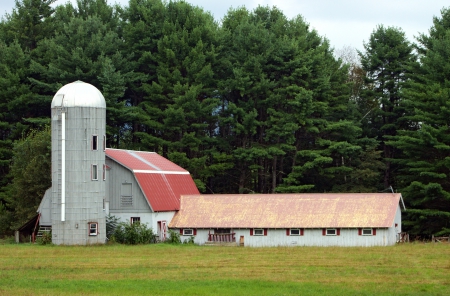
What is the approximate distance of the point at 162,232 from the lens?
176 ft

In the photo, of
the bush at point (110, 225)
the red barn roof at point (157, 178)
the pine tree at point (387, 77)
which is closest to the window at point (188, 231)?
the red barn roof at point (157, 178)

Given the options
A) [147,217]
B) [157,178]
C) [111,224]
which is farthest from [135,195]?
[157,178]

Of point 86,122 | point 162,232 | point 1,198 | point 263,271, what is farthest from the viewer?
point 1,198

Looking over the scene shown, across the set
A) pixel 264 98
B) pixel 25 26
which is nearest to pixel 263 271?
pixel 264 98

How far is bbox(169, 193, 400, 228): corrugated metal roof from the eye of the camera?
5056 cm

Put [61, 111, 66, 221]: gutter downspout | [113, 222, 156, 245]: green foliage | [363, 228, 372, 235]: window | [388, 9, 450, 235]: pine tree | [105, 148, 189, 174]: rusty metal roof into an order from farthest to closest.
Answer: [388, 9, 450, 235]: pine tree
[105, 148, 189, 174]: rusty metal roof
[113, 222, 156, 245]: green foliage
[61, 111, 66, 221]: gutter downspout
[363, 228, 372, 235]: window

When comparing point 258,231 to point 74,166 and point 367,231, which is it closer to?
point 367,231

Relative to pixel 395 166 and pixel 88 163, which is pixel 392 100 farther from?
pixel 88 163

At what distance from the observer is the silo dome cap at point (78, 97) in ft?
164

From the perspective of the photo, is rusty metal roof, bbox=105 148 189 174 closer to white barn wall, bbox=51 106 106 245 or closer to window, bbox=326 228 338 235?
white barn wall, bbox=51 106 106 245

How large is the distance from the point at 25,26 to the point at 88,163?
30.4m

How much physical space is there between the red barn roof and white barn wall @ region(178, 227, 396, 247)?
552 cm

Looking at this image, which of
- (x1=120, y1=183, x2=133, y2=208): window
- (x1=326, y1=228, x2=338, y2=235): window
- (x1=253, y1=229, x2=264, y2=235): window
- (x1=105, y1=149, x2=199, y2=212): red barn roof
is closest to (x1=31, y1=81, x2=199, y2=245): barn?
(x1=105, y1=149, x2=199, y2=212): red barn roof

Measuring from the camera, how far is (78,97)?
1980 inches
